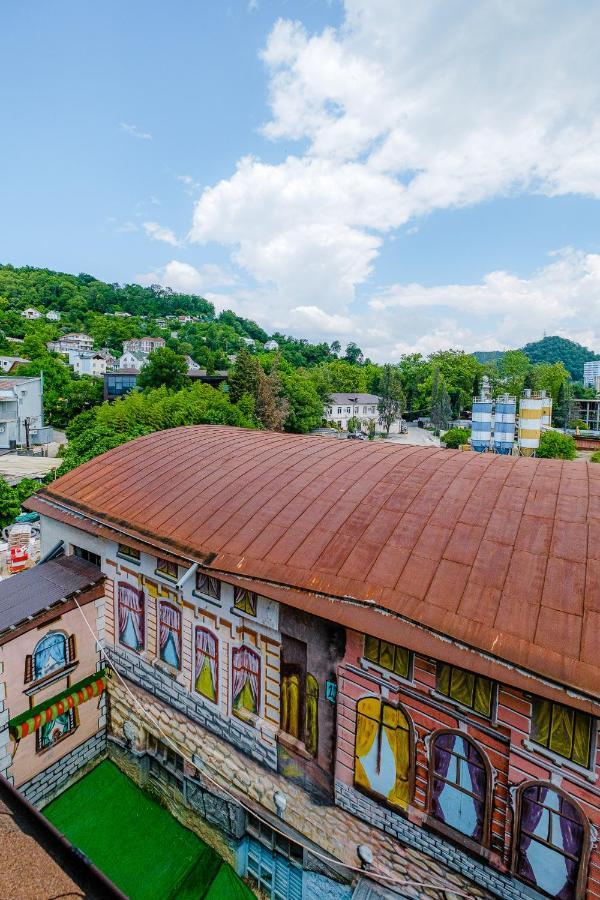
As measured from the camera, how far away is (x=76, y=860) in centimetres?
254

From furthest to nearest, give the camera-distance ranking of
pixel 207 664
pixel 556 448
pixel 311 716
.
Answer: pixel 556 448, pixel 207 664, pixel 311 716

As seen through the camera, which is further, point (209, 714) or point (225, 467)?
point (225, 467)

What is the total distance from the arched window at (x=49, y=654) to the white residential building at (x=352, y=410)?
6586 centimetres

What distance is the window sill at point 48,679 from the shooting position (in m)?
9.50

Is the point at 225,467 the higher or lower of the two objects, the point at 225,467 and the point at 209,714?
the higher

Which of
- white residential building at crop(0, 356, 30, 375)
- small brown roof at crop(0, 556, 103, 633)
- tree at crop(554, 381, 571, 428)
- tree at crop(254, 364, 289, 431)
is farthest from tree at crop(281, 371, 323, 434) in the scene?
small brown roof at crop(0, 556, 103, 633)

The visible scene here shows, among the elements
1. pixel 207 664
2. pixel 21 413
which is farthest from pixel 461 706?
pixel 21 413

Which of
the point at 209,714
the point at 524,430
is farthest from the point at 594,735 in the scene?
the point at 524,430

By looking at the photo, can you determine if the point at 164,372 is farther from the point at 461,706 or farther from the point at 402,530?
the point at 461,706

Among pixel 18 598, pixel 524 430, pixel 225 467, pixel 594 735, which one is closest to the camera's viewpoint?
pixel 594 735

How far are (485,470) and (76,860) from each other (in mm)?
8078

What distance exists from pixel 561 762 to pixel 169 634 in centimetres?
708

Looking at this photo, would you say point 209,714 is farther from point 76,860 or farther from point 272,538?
point 76,860

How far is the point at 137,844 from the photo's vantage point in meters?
9.32
